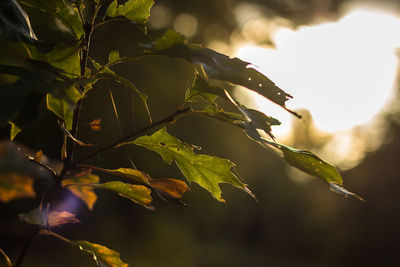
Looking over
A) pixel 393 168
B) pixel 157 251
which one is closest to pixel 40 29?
pixel 157 251

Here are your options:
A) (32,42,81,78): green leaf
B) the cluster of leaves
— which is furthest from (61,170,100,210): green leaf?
(32,42,81,78): green leaf

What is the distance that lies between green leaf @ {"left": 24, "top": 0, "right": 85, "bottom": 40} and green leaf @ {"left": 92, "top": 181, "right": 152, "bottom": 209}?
1.13ft

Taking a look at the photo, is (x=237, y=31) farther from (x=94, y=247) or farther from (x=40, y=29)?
(x=94, y=247)

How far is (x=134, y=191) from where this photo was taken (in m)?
0.94

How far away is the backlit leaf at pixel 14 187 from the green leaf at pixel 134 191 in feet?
1.10

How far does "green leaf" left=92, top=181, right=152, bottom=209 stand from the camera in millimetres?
929

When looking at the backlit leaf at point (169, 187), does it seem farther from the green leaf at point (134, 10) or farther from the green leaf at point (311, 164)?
the green leaf at point (134, 10)

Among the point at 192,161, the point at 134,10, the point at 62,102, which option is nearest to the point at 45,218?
the point at 62,102

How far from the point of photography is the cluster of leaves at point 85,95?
61 centimetres

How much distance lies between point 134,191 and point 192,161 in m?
0.15

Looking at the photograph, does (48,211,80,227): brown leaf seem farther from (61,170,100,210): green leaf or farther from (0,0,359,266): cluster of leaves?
(61,170,100,210): green leaf

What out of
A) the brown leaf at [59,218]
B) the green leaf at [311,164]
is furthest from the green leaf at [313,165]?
the brown leaf at [59,218]

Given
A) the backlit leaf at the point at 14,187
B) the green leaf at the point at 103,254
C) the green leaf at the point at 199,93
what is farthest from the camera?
the green leaf at the point at 103,254

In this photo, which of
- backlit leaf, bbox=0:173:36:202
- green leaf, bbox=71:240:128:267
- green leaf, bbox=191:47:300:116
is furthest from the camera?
green leaf, bbox=71:240:128:267
